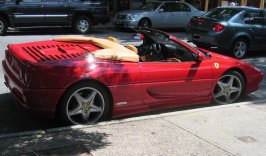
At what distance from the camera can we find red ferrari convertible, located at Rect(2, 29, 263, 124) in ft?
17.7

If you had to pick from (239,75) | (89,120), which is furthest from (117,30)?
→ (89,120)

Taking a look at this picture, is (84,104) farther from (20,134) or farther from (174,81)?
(174,81)

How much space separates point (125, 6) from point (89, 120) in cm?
1780

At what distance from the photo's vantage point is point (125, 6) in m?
A: 23.1

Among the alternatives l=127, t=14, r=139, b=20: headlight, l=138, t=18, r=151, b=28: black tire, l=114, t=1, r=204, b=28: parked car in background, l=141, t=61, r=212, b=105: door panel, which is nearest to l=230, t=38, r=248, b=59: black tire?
l=114, t=1, r=204, b=28: parked car in background

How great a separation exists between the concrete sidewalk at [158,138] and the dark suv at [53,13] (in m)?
10.1

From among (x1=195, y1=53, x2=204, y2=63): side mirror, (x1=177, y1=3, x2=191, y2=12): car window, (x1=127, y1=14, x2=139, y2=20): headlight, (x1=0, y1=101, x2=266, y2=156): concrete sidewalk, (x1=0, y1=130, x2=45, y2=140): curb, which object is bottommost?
(x1=0, y1=101, x2=266, y2=156): concrete sidewalk

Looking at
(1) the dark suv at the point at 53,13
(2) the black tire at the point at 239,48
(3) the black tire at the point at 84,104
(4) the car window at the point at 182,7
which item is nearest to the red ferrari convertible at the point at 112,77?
(3) the black tire at the point at 84,104

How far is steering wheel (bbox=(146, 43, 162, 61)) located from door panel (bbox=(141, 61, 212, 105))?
46 centimetres

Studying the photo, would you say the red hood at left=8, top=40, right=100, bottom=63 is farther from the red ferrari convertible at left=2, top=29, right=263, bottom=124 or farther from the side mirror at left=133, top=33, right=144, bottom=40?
the side mirror at left=133, top=33, right=144, bottom=40

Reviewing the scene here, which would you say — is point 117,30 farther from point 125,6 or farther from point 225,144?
point 225,144

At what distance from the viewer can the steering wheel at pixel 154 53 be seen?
6.85m

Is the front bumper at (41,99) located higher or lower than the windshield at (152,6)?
lower

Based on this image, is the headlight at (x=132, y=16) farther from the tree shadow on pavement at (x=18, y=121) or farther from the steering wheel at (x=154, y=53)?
the tree shadow on pavement at (x=18, y=121)
